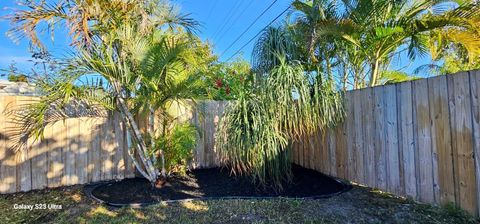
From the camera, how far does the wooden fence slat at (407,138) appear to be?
2.81 m

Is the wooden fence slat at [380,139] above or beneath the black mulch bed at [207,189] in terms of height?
above

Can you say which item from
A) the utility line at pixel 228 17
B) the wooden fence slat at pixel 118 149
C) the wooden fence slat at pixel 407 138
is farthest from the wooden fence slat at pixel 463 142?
the utility line at pixel 228 17

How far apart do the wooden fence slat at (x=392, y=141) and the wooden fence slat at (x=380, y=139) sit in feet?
0.15

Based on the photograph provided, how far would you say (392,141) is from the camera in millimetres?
3043

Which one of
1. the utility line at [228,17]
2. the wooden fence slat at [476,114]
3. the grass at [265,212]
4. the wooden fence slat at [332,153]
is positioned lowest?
the grass at [265,212]

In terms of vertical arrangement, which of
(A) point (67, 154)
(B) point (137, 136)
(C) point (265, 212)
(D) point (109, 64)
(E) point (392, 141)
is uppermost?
(D) point (109, 64)

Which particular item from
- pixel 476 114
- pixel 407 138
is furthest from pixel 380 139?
pixel 476 114

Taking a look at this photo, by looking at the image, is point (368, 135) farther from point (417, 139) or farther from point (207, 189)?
point (207, 189)

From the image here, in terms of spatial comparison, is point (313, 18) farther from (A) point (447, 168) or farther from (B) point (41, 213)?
(B) point (41, 213)

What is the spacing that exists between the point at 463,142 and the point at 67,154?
4834mm

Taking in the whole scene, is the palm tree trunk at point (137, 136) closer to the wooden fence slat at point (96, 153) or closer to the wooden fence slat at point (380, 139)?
the wooden fence slat at point (96, 153)

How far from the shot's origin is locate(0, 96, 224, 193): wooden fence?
12.4 feet

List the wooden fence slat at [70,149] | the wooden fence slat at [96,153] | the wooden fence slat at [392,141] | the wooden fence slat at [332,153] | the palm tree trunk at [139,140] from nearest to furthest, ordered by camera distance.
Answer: the wooden fence slat at [392,141]
the palm tree trunk at [139,140]
the wooden fence slat at [332,153]
the wooden fence slat at [70,149]
the wooden fence slat at [96,153]

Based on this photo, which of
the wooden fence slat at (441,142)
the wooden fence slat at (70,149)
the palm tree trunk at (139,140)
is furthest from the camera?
the wooden fence slat at (70,149)
